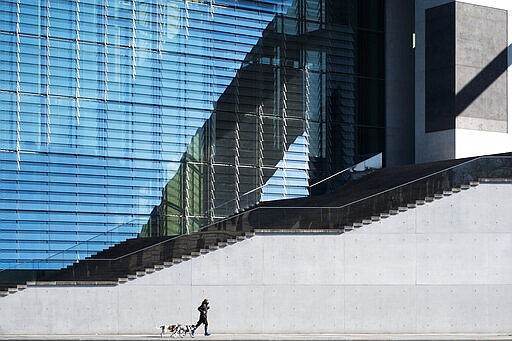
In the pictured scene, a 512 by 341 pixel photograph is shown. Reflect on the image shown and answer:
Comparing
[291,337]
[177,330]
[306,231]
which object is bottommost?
[291,337]

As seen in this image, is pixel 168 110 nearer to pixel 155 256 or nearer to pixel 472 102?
pixel 155 256

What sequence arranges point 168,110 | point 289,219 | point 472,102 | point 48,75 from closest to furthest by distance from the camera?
point 289,219
point 48,75
point 168,110
point 472,102

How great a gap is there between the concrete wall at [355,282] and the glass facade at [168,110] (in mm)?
3253

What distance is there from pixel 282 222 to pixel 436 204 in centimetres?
505

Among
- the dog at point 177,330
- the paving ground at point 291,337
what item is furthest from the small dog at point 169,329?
the paving ground at point 291,337

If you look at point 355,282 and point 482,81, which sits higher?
point 482,81

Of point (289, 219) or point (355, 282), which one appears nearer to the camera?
point (289, 219)

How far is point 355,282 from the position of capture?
3453 cm

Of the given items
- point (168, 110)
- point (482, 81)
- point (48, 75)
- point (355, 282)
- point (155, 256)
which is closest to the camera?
point (155, 256)

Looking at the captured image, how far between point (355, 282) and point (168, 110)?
11.9 metres

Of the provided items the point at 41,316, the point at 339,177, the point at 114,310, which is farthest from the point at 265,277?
the point at 339,177

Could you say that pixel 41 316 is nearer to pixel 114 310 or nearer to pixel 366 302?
pixel 114 310

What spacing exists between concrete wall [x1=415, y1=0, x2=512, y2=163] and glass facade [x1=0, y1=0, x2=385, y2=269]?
2.95m

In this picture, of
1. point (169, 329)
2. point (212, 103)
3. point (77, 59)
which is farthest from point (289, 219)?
point (77, 59)
